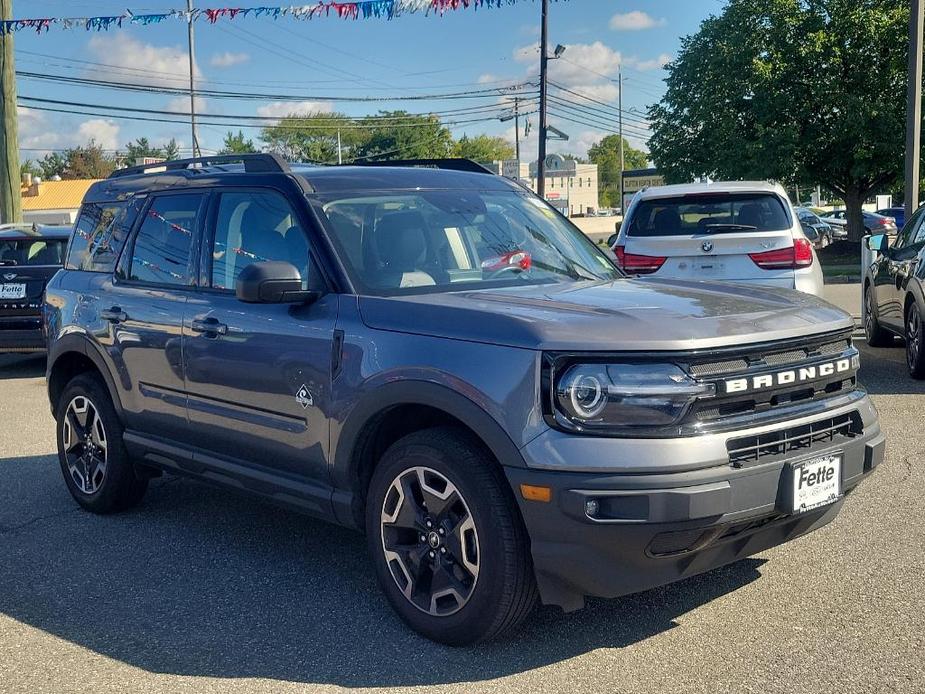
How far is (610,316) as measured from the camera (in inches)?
155

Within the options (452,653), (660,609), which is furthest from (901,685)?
(452,653)

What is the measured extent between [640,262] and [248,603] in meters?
6.09

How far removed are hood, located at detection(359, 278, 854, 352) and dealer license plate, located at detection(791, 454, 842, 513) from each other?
48 cm

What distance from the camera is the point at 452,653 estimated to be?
4.07 metres

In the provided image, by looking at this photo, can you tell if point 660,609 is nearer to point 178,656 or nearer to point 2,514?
point 178,656

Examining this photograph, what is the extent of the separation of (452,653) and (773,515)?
1305 mm

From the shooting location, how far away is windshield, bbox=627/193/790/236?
974cm

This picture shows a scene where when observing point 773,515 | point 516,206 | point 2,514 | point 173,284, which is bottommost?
point 2,514

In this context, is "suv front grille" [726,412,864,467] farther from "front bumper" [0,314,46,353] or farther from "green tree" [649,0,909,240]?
"green tree" [649,0,909,240]

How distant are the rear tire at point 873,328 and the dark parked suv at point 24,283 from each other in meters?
9.13

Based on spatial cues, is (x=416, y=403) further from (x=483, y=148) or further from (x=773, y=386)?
(x=483, y=148)

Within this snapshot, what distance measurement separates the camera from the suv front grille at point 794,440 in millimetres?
3732

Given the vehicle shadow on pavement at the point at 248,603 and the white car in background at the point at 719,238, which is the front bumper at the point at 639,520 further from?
the white car in background at the point at 719,238

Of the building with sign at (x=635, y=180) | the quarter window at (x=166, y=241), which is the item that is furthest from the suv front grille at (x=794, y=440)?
the building with sign at (x=635, y=180)
